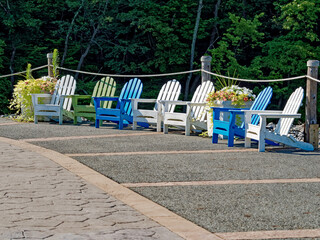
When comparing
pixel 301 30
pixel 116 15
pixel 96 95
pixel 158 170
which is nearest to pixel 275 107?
pixel 301 30

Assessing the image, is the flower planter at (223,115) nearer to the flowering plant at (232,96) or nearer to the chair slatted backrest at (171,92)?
the flowering plant at (232,96)

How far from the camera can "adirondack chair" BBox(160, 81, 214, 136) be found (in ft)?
32.7

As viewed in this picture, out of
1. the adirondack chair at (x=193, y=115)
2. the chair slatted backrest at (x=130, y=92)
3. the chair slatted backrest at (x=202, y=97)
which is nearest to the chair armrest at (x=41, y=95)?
the chair slatted backrest at (x=130, y=92)

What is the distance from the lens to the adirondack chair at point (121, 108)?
36.9ft

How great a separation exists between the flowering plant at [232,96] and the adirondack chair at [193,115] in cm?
29

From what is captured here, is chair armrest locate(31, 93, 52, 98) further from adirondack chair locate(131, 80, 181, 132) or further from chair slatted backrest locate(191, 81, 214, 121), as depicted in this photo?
chair slatted backrest locate(191, 81, 214, 121)

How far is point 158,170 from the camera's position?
6.26 metres

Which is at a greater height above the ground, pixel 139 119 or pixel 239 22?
pixel 239 22

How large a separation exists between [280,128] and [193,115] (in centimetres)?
233

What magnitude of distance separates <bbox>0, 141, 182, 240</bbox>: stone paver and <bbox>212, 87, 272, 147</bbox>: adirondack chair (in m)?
3.46

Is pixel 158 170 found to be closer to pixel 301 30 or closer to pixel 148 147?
pixel 148 147

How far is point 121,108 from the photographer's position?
11.2m

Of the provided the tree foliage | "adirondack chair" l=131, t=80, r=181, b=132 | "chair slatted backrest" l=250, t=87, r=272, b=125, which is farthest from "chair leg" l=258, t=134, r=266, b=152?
the tree foliage

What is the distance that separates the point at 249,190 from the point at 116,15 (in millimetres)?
21409
